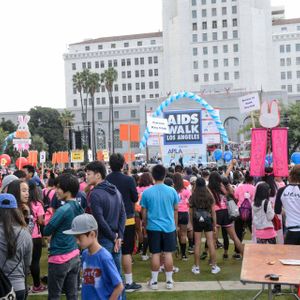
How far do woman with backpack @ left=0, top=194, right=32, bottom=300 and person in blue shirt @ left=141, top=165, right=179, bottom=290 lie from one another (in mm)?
3247

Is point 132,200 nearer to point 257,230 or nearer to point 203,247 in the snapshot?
point 257,230

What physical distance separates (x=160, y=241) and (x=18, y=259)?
3.50 metres

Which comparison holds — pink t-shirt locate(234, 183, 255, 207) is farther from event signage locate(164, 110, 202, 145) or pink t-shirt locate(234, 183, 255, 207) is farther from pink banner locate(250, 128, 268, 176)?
event signage locate(164, 110, 202, 145)

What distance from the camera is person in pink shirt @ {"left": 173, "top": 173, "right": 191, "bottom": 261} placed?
31.2 ft

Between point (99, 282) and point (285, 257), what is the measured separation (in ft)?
7.33

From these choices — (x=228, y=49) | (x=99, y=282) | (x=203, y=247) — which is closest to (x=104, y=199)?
(x=99, y=282)

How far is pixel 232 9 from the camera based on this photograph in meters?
86.2

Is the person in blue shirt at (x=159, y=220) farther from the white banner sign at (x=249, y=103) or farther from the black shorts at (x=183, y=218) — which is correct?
the white banner sign at (x=249, y=103)

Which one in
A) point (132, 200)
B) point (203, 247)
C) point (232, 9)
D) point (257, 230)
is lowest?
point (203, 247)

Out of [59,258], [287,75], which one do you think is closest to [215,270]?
[59,258]

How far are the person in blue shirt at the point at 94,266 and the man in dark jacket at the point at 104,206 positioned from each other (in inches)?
71.7

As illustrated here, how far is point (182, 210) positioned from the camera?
31.8 ft

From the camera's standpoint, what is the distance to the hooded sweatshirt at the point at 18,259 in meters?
4.16

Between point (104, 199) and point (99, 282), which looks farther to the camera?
point (104, 199)
